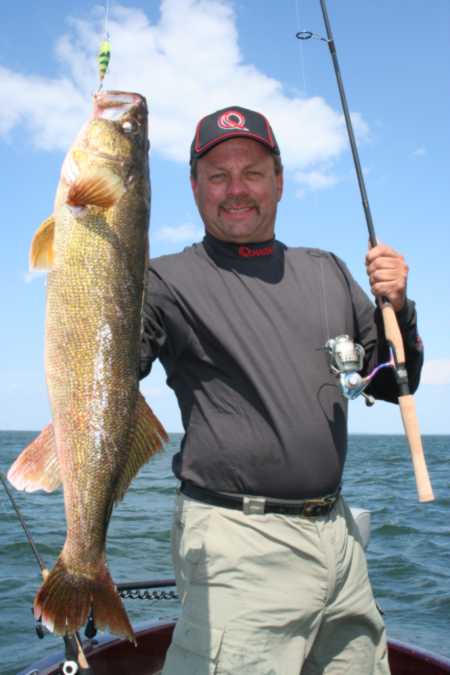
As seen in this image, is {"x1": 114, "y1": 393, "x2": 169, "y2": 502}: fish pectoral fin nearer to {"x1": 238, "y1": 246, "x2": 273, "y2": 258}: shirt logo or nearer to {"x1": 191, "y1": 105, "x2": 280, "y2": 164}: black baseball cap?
{"x1": 238, "y1": 246, "x2": 273, "y2": 258}: shirt logo

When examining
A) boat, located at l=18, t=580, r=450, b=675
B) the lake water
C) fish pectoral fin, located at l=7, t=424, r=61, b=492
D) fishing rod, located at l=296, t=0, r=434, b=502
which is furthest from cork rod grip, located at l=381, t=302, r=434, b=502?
the lake water

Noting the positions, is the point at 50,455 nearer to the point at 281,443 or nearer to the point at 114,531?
the point at 281,443

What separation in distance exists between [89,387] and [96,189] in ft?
2.69

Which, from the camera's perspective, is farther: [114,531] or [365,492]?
[365,492]

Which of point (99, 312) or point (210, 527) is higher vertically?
point (99, 312)

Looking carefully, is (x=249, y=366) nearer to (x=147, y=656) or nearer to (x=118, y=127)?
(x=118, y=127)

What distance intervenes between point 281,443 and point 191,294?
79cm

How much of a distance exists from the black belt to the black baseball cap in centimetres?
166

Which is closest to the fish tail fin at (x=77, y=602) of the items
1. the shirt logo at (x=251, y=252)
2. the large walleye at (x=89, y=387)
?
the large walleye at (x=89, y=387)

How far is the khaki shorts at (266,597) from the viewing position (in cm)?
268

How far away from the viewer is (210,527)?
2836 millimetres

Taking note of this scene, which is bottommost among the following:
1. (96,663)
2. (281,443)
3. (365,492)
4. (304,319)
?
(365,492)

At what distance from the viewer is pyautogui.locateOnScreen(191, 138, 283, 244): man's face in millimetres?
3314

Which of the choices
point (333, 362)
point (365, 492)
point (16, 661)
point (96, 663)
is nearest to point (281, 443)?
point (333, 362)
